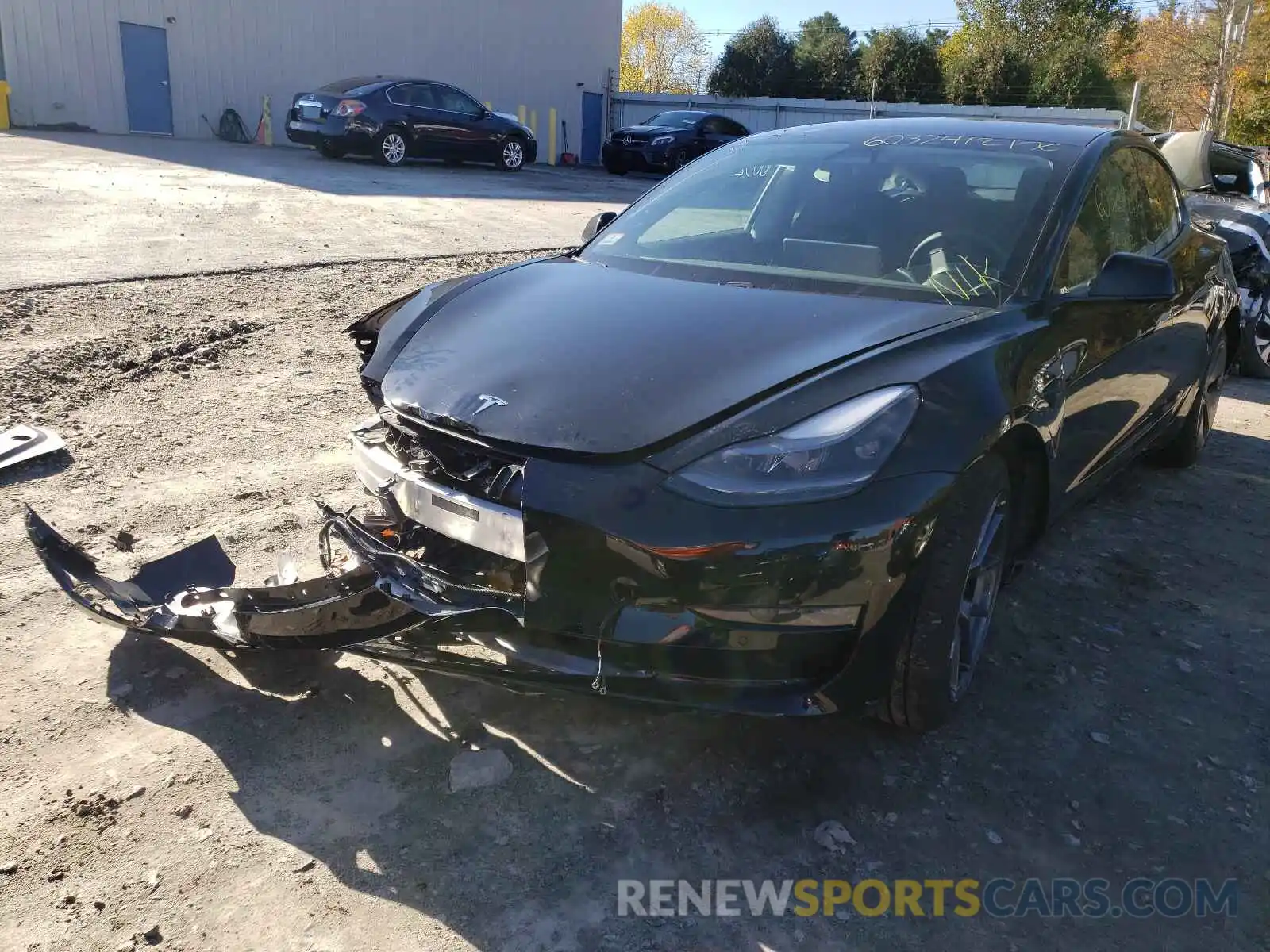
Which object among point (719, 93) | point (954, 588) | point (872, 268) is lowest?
point (954, 588)

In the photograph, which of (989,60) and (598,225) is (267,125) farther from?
(989,60)

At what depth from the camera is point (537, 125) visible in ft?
96.6

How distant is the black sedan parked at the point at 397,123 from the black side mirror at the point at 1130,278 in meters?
16.3

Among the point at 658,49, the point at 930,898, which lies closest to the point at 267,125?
the point at 930,898

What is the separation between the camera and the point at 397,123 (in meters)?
17.9

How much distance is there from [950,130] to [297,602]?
306 cm

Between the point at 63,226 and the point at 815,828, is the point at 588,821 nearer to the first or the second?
the point at 815,828

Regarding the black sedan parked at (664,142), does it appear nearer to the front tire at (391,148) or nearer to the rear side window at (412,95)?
the rear side window at (412,95)

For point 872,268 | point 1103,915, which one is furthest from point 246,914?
point 872,268

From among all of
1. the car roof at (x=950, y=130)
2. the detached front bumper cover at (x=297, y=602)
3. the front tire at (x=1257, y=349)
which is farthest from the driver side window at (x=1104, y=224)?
the front tire at (x=1257, y=349)

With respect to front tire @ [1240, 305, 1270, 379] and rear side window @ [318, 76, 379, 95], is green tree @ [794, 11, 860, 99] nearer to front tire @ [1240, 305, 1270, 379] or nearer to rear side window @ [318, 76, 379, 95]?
rear side window @ [318, 76, 379, 95]

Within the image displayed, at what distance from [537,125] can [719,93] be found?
1595 centimetres

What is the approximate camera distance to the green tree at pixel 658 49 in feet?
200

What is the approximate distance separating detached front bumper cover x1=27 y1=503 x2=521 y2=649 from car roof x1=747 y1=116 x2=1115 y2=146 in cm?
256
